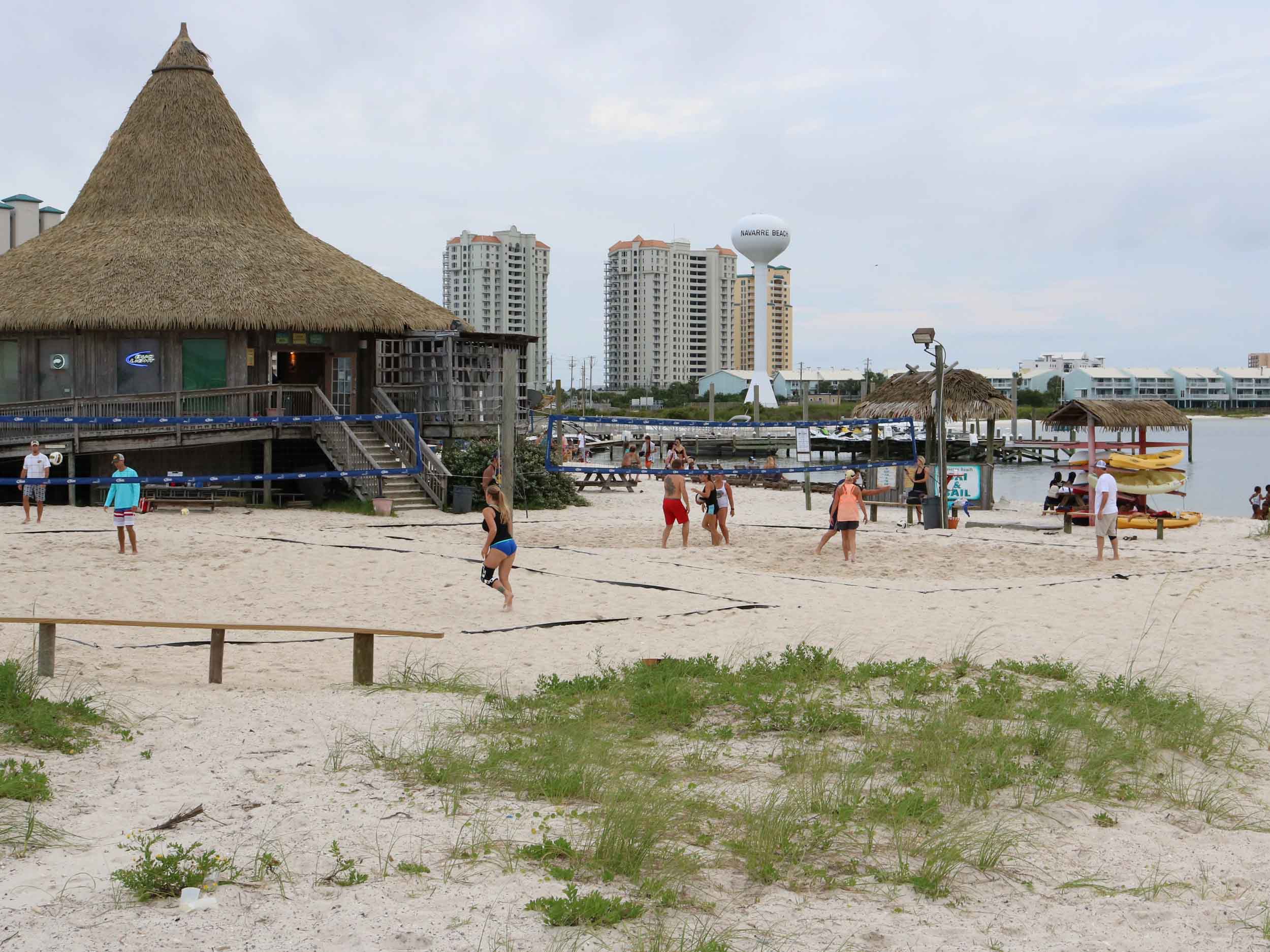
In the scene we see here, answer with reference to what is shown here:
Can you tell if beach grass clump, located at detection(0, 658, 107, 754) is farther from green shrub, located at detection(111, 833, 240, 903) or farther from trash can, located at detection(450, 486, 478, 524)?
trash can, located at detection(450, 486, 478, 524)

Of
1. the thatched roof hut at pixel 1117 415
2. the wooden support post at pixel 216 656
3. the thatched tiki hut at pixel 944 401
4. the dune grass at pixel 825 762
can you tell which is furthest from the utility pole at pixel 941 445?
the wooden support post at pixel 216 656

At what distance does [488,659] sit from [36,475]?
13003mm

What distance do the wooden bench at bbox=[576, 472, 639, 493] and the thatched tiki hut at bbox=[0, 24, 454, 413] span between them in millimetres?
5372

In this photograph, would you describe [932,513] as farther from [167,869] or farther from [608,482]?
[167,869]

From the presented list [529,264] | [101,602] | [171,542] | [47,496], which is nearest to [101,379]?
[47,496]

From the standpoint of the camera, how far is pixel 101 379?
77.9 feet

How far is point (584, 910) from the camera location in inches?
181

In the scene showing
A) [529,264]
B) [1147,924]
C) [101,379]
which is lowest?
[1147,924]

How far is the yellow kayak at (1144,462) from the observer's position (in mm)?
20531

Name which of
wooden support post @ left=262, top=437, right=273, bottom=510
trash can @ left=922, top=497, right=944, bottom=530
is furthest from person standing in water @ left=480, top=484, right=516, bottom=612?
wooden support post @ left=262, top=437, right=273, bottom=510

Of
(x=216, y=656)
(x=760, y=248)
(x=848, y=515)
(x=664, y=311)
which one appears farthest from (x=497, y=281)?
(x=216, y=656)

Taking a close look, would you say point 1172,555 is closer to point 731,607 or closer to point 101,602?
point 731,607

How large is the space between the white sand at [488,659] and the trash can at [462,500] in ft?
2.02

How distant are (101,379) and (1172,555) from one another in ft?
63.8
